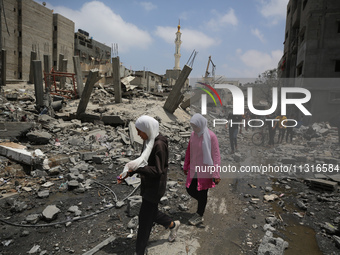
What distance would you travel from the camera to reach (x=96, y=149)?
6109 mm

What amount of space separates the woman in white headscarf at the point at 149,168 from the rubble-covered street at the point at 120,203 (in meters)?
0.53

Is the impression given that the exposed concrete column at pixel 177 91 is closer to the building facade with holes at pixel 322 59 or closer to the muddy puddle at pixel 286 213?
the muddy puddle at pixel 286 213

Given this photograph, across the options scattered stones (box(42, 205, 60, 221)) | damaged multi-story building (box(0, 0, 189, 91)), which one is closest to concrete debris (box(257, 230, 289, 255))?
scattered stones (box(42, 205, 60, 221))

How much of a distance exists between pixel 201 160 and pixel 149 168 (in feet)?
3.71

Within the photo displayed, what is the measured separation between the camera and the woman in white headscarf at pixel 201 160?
306 cm

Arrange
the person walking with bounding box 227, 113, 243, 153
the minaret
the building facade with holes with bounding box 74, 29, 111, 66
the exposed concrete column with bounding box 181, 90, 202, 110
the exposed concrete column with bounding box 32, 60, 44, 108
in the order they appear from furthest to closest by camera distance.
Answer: the minaret → the building facade with holes with bounding box 74, 29, 111, 66 → the exposed concrete column with bounding box 181, 90, 202, 110 → the exposed concrete column with bounding box 32, 60, 44, 108 → the person walking with bounding box 227, 113, 243, 153

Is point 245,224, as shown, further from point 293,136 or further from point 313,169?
point 293,136

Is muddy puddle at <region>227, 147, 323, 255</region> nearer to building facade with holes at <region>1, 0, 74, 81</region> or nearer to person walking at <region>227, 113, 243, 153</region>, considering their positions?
person walking at <region>227, 113, 243, 153</region>

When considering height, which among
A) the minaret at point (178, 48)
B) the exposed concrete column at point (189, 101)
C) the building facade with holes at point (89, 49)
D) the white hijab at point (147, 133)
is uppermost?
the minaret at point (178, 48)

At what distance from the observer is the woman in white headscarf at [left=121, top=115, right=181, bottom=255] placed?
7.20ft

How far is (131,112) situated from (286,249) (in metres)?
7.46

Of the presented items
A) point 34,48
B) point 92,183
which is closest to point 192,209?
point 92,183

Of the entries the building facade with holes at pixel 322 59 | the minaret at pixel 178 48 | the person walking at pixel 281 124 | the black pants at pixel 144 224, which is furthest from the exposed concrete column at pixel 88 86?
the minaret at pixel 178 48

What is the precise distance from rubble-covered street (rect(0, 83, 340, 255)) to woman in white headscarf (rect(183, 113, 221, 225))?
1.94 ft
